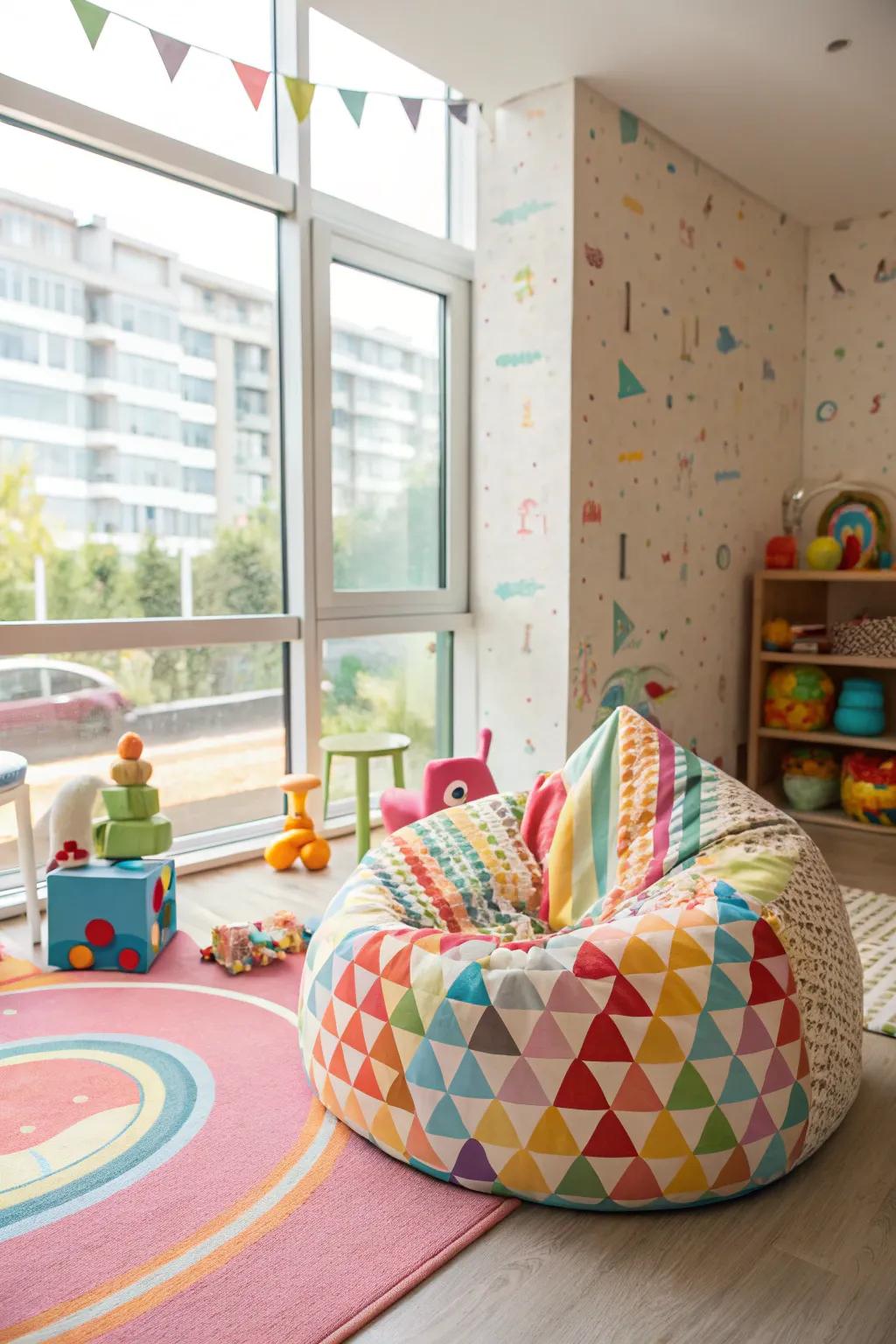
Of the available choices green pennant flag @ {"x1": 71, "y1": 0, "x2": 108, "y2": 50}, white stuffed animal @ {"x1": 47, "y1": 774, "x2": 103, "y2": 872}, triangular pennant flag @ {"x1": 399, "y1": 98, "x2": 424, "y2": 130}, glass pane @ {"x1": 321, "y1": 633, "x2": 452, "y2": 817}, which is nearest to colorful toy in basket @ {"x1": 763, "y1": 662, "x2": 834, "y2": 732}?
Answer: glass pane @ {"x1": 321, "y1": 633, "x2": 452, "y2": 817}

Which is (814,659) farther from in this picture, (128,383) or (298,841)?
Answer: (128,383)

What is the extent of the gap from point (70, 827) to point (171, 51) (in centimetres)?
198

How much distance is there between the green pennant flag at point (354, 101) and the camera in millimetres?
3043

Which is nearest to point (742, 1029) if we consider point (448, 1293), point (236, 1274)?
point (448, 1293)

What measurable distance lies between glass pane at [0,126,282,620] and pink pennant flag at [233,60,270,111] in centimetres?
32

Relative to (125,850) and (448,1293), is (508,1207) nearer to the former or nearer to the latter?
(448,1293)

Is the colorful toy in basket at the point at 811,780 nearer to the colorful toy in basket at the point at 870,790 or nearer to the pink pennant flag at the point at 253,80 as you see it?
the colorful toy in basket at the point at 870,790

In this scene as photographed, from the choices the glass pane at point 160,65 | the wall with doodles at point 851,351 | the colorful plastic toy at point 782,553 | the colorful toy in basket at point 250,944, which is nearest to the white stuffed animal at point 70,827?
the colorful toy in basket at point 250,944

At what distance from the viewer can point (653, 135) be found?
356cm

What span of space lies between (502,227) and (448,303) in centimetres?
41

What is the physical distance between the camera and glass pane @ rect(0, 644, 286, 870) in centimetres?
284

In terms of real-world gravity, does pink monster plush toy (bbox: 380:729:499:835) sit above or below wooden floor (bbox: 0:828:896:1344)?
above

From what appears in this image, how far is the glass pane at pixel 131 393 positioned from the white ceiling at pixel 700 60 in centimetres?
77

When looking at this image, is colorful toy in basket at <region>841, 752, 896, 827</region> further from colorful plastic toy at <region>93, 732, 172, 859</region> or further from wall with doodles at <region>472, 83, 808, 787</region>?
colorful plastic toy at <region>93, 732, 172, 859</region>
